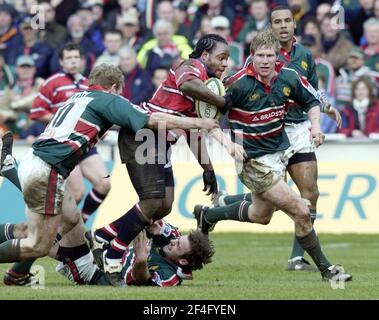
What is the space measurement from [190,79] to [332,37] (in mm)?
9691

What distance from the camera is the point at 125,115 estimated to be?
9.81 meters

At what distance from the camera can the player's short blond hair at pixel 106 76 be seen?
33.3ft

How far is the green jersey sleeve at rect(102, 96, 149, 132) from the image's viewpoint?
9.80 metres

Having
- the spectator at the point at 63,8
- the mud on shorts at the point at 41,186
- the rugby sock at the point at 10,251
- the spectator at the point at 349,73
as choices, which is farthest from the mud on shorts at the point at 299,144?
the spectator at the point at 63,8

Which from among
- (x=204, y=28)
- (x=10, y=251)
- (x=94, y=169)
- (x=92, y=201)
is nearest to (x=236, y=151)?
(x=10, y=251)

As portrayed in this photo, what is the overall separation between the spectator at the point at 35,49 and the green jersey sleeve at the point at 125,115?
1070cm

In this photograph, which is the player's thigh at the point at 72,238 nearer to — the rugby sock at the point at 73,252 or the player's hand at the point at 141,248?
the rugby sock at the point at 73,252

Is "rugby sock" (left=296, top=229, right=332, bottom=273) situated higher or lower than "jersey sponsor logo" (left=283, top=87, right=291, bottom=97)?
lower

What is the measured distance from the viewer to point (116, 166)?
17281 millimetres

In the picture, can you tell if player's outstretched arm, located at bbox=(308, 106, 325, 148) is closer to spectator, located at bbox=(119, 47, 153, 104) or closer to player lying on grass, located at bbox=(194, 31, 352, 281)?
player lying on grass, located at bbox=(194, 31, 352, 281)

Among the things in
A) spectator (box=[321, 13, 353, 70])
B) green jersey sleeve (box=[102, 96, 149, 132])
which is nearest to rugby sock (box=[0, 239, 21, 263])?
green jersey sleeve (box=[102, 96, 149, 132])

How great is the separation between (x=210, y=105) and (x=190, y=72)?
1.13 feet

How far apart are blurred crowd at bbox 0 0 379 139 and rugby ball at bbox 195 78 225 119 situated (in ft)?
24.1
